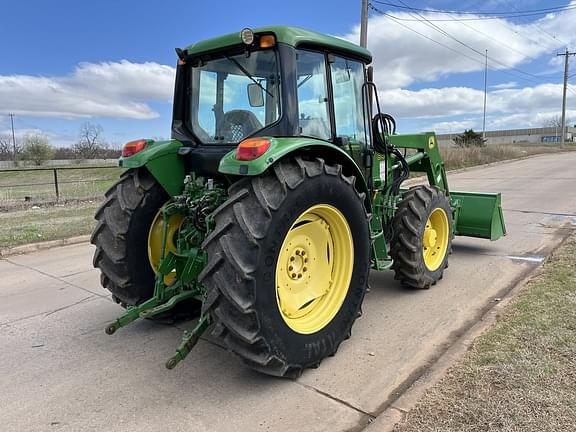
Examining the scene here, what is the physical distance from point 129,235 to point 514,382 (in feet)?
9.94

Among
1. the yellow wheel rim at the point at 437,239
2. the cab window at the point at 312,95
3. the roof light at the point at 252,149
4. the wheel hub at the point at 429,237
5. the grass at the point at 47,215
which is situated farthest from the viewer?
the grass at the point at 47,215

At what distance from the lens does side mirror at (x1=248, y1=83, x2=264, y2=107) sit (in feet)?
11.9

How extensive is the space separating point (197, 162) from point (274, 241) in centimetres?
131

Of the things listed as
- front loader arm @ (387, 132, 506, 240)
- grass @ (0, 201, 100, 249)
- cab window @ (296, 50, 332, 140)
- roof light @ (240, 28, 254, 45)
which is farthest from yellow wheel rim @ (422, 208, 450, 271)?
grass @ (0, 201, 100, 249)

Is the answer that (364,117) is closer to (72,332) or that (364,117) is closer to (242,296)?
(242,296)

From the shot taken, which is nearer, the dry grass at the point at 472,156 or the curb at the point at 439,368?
the curb at the point at 439,368

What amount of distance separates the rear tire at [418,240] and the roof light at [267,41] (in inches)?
91.7

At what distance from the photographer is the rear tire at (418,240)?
476 centimetres

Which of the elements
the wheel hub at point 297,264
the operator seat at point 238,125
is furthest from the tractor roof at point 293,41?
the wheel hub at point 297,264

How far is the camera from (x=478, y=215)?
6.34 m

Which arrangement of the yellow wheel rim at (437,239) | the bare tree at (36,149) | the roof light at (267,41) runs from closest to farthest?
1. the roof light at (267,41)
2. the yellow wheel rim at (437,239)
3. the bare tree at (36,149)

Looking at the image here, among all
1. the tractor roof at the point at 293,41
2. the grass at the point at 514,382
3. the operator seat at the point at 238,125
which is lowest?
the grass at the point at 514,382

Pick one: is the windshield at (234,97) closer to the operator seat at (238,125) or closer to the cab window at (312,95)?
the operator seat at (238,125)

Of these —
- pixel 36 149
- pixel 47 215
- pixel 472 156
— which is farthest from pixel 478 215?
pixel 36 149
